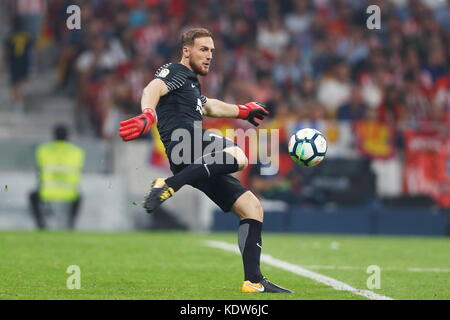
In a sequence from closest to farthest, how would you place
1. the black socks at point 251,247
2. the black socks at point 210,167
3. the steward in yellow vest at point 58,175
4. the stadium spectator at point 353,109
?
1. the black socks at point 210,167
2. the black socks at point 251,247
3. the steward in yellow vest at point 58,175
4. the stadium spectator at point 353,109

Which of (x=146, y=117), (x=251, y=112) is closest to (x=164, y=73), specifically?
(x=146, y=117)

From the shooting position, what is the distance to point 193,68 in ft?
26.4

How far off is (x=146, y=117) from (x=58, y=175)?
957 centimetres

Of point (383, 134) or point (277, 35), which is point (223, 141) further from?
point (277, 35)

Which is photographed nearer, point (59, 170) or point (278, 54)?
point (59, 170)

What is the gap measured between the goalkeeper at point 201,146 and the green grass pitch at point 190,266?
0.37 meters

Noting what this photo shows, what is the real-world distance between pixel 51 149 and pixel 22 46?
3820mm

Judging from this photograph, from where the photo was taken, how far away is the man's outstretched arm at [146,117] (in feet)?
23.5

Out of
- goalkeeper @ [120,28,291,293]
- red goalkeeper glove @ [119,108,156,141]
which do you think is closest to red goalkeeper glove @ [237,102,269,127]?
goalkeeper @ [120,28,291,293]

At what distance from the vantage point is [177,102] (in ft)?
25.8

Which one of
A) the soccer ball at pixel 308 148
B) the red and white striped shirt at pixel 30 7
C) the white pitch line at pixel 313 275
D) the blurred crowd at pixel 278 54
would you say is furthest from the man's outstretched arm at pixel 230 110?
the red and white striped shirt at pixel 30 7

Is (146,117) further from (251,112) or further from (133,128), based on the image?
(251,112)

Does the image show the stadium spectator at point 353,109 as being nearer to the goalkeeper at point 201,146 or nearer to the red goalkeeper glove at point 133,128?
the goalkeeper at point 201,146

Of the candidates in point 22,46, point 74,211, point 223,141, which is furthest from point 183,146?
point 22,46
